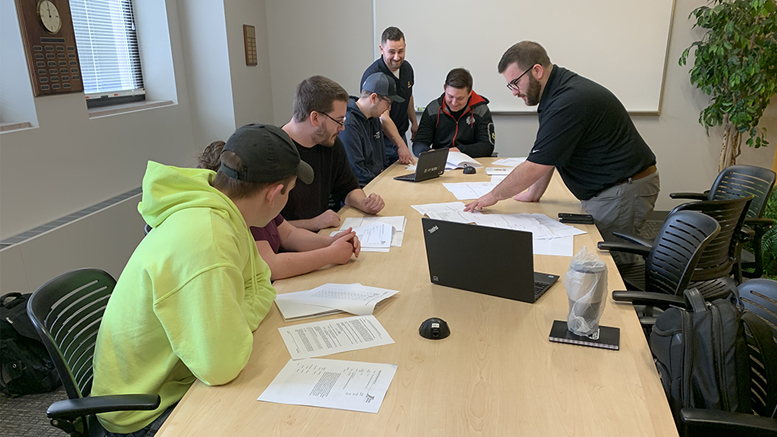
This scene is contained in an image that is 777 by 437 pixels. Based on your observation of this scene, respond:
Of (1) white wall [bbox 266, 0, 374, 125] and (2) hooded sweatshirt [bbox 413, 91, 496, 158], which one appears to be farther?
(1) white wall [bbox 266, 0, 374, 125]

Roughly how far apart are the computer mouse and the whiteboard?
380 centimetres

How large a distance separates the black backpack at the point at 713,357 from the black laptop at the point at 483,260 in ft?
1.34

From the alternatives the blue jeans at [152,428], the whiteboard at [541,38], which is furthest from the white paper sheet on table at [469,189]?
the whiteboard at [541,38]

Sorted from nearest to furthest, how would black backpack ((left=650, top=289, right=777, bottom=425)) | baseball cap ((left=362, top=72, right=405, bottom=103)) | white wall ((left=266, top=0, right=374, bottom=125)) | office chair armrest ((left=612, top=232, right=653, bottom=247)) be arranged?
black backpack ((left=650, top=289, right=777, bottom=425)), office chair armrest ((left=612, top=232, right=653, bottom=247)), baseball cap ((left=362, top=72, right=405, bottom=103)), white wall ((left=266, top=0, right=374, bottom=125))

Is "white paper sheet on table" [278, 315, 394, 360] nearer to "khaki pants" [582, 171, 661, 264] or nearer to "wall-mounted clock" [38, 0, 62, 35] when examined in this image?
"khaki pants" [582, 171, 661, 264]

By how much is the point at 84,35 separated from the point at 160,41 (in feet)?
2.10

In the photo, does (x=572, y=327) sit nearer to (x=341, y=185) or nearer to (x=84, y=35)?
(x=341, y=185)

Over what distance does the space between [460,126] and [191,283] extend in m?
3.23

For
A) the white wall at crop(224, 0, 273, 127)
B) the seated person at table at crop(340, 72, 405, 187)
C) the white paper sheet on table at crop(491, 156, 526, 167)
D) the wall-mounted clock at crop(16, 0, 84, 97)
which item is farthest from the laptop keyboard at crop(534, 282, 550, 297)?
the white wall at crop(224, 0, 273, 127)

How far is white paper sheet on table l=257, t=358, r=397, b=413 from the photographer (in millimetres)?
1102

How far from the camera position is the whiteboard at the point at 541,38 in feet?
14.8

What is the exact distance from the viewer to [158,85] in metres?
3.99

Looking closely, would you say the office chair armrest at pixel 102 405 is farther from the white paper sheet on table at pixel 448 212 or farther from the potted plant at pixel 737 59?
the potted plant at pixel 737 59

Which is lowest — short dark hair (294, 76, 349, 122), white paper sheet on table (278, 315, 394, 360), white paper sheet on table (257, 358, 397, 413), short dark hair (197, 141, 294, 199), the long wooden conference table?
the long wooden conference table
